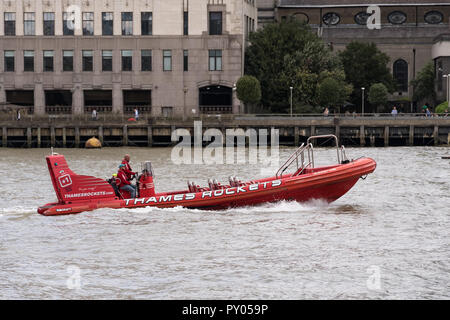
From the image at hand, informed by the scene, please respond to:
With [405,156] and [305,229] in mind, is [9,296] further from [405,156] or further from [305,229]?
[405,156]

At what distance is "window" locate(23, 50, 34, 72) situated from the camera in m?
89.6

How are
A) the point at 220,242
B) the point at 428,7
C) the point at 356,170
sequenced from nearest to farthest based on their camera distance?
the point at 220,242 → the point at 356,170 → the point at 428,7

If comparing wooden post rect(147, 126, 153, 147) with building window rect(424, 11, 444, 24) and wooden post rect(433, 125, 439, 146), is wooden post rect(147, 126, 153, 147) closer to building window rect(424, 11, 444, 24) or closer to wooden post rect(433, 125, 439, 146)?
wooden post rect(433, 125, 439, 146)

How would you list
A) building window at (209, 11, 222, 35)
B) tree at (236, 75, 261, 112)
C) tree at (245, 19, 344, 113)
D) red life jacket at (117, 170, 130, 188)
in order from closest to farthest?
red life jacket at (117, 170, 130, 188) → tree at (236, 75, 261, 112) → tree at (245, 19, 344, 113) → building window at (209, 11, 222, 35)

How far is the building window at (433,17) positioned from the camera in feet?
385

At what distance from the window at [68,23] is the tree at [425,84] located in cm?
4081

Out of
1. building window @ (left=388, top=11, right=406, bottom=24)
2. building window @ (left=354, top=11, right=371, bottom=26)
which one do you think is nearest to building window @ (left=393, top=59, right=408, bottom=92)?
building window @ (left=388, top=11, right=406, bottom=24)

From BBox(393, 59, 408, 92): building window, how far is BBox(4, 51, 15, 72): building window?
4720 centimetres

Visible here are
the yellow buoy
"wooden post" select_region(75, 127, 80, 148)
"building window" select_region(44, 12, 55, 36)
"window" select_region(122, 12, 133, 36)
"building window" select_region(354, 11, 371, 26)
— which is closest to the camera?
the yellow buoy

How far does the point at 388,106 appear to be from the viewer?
107625mm

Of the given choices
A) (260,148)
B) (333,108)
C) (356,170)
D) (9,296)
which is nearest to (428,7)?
(333,108)

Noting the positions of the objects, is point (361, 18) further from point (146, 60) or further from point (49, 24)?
point (49, 24)

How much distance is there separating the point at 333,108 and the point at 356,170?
6248cm

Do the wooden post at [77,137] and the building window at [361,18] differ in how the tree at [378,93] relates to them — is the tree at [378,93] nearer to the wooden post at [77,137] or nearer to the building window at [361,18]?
the building window at [361,18]
